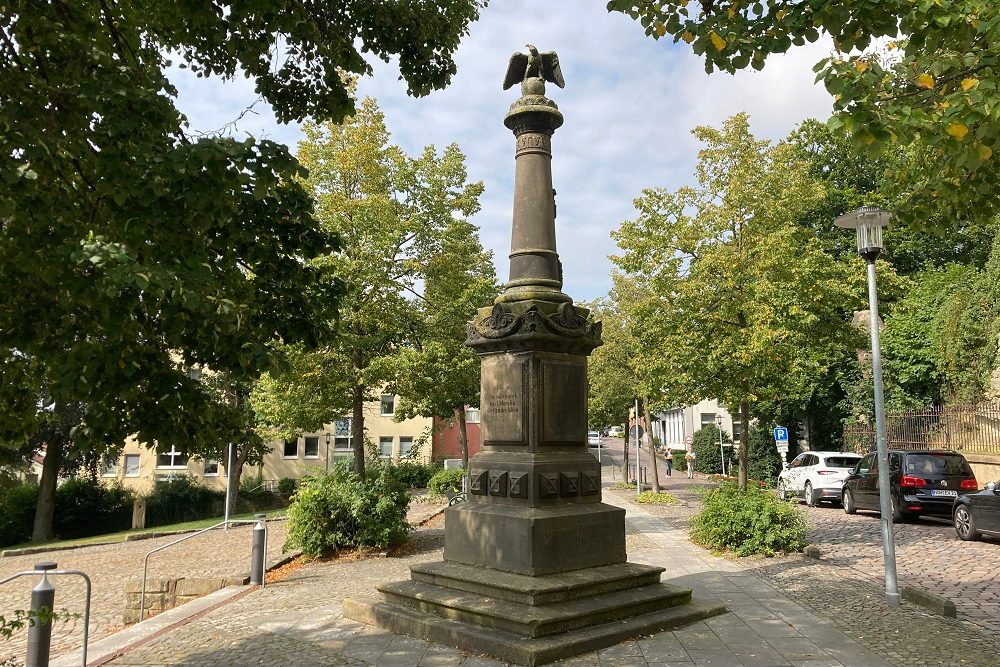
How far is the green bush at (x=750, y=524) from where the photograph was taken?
11.8 metres

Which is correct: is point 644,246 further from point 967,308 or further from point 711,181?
point 967,308

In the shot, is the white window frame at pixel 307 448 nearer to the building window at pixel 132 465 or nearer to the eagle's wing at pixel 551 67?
the building window at pixel 132 465

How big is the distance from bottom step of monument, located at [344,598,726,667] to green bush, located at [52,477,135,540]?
29.4 meters

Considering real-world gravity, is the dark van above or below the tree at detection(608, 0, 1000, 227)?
below

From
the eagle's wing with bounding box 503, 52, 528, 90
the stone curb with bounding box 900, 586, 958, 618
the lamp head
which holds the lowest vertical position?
the stone curb with bounding box 900, 586, 958, 618

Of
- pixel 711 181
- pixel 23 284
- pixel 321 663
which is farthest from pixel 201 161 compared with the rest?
pixel 711 181

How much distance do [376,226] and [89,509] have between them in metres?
24.5

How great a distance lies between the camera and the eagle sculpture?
9.51 m

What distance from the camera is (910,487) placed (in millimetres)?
16203

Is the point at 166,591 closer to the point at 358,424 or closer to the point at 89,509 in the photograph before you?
the point at 358,424

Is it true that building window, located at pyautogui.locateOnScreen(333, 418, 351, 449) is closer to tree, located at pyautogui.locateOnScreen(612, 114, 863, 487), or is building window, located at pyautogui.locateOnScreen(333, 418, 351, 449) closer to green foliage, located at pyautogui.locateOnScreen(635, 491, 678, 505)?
green foliage, located at pyautogui.locateOnScreen(635, 491, 678, 505)

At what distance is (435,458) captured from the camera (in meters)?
46.0

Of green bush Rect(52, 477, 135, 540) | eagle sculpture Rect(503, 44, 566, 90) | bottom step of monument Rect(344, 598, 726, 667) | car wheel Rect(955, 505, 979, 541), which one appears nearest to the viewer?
bottom step of monument Rect(344, 598, 726, 667)

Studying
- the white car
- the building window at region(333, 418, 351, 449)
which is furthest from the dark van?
the building window at region(333, 418, 351, 449)
